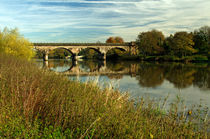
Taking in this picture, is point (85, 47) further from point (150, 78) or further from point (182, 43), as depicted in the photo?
point (150, 78)

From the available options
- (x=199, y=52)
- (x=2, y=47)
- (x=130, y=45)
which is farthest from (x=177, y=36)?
(x=2, y=47)

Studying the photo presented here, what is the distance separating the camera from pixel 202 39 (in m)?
75.8

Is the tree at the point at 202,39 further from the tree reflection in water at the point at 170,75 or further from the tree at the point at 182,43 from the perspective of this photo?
the tree reflection in water at the point at 170,75

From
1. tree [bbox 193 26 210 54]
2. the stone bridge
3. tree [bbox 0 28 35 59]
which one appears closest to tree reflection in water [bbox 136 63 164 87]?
tree [bbox 0 28 35 59]

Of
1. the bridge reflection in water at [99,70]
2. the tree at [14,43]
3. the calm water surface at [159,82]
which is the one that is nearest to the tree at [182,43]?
the bridge reflection in water at [99,70]

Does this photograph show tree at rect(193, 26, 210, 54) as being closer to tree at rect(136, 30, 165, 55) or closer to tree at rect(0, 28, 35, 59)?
tree at rect(136, 30, 165, 55)

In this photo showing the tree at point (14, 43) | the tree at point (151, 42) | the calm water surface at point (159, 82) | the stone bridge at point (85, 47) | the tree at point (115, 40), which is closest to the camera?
the calm water surface at point (159, 82)

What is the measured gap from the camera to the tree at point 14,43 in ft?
137

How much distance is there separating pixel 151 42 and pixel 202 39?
1882 cm

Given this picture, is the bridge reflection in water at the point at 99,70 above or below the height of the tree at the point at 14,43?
below

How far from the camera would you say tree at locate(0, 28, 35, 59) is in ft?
137

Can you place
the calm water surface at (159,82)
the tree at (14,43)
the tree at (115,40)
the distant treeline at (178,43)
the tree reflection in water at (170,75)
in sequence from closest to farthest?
the calm water surface at (159,82) → the tree reflection in water at (170,75) → the tree at (14,43) → the distant treeline at (178,43) → the tree at (115,40)

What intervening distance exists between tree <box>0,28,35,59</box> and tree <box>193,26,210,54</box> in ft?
200

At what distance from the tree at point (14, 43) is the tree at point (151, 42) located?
51.2 meters
